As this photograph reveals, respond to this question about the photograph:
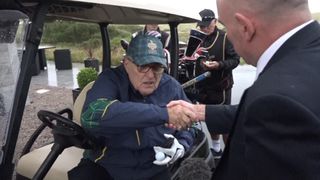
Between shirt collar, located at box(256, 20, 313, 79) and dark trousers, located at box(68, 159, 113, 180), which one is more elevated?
shirt collar, located at box(256, 20, 313, 79)

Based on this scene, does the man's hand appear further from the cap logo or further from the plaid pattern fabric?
the cap logo

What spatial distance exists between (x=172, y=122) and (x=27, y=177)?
1.42 metres

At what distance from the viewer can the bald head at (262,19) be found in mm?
1222

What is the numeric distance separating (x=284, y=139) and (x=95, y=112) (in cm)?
141

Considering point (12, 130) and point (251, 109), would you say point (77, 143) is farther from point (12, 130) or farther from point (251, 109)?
point (251, 109)

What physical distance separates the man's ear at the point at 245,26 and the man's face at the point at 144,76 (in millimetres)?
1323

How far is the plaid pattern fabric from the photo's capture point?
2326 mm

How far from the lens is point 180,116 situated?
7.30 ft

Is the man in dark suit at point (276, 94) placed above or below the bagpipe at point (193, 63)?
above

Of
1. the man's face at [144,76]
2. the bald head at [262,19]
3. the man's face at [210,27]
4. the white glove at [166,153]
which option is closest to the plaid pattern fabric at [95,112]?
the man's face at [144,76]

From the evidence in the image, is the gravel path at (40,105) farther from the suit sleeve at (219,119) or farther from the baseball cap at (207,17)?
the suit sleeve at (219,119)

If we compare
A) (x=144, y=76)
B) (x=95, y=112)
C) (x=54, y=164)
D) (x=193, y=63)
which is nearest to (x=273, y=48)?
(x=95, y=112)

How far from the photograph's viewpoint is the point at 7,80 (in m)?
1.92

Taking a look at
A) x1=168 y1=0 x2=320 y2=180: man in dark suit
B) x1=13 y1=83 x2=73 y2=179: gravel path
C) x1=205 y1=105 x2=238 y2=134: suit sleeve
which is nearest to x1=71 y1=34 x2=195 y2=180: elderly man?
x1=205 y1=105 x2=238 y2=134: suit sleeve
